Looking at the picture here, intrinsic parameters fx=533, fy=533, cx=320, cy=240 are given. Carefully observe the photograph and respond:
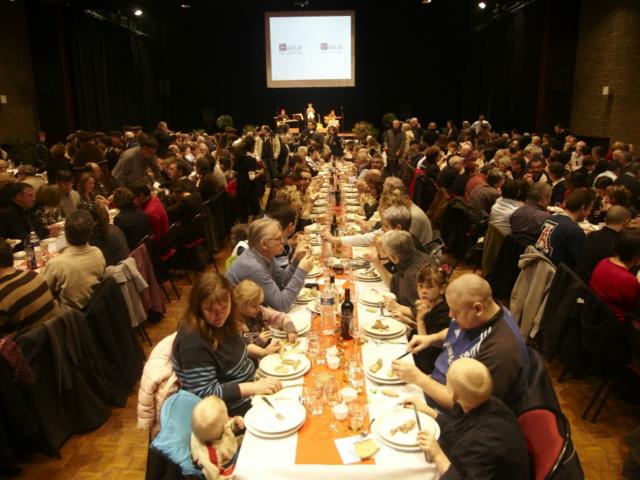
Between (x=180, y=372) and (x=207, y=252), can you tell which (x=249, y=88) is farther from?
(x=180, y=372)

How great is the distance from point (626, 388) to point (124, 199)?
4735mm

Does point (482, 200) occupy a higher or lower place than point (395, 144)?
lower

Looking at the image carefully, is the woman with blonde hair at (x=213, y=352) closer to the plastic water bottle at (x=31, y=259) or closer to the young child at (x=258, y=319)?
the young child at (x=258, y=319)

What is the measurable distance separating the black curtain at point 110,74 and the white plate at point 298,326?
42.7ft

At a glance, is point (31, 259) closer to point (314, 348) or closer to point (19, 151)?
point (314, 348)

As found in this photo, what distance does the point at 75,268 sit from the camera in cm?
388

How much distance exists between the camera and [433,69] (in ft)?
67.5

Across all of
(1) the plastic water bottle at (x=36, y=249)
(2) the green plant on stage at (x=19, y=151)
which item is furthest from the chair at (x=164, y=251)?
(2) the green plant on stage at (x=19, y=151)

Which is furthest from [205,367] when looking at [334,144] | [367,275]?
[334,144]

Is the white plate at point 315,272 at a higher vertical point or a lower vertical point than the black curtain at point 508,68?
lower

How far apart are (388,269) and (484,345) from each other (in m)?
1.96

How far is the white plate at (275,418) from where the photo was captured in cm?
220

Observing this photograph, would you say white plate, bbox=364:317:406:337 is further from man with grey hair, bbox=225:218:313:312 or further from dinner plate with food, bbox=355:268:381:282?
dinner plate with food, bbox=355:268:381:282

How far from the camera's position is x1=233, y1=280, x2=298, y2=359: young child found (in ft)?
9.59
